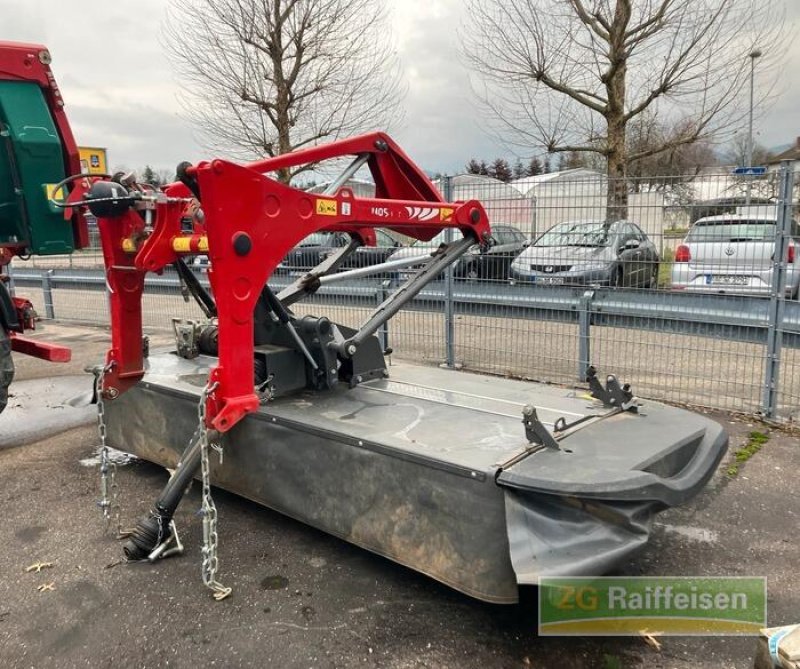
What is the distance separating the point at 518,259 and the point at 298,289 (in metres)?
2.75

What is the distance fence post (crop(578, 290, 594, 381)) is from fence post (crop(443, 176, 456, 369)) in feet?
4.23

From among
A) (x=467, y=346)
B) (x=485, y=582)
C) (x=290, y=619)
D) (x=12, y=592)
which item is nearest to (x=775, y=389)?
(x=467, y=346)

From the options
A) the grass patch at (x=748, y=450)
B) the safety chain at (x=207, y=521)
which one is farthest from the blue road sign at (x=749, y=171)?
the safety chain at (x=207, y=521)

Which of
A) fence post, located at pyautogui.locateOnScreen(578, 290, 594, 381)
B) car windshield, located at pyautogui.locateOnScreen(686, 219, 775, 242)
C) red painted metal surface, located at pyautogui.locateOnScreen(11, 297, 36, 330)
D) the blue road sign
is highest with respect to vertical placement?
the blue road sign

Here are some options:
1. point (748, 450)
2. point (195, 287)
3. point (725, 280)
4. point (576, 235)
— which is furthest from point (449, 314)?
point (195, 287)

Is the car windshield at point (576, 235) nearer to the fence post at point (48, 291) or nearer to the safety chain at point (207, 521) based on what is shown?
the safety chain at point (207, 521)

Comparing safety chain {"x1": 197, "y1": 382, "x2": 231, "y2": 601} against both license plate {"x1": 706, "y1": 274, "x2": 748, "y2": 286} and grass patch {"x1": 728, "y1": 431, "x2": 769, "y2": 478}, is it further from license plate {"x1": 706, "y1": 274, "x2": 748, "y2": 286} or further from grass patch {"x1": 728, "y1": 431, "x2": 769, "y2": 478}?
license plate {"x1": 706, "y1": 274, "x2": 748, "y2": 286}

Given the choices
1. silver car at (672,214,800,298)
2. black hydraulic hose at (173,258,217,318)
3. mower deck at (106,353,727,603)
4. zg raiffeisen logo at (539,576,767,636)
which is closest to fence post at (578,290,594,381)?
silver car at (672,214,800,298)

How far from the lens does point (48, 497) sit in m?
4.00

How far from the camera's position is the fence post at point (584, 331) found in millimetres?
5820

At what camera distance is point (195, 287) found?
4.01m

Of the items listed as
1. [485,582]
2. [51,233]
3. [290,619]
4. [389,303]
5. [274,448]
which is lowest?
[290,619]

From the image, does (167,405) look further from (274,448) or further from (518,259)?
(518,259)

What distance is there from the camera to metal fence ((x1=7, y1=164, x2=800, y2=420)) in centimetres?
500
